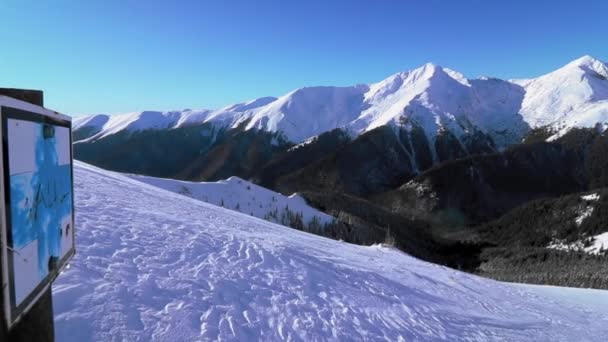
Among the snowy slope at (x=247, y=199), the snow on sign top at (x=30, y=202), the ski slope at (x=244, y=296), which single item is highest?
the snow on sign top at (x=30, y=202)

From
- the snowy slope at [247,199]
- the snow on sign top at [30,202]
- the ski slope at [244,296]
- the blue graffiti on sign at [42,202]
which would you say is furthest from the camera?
the snowy slope at [247,199]

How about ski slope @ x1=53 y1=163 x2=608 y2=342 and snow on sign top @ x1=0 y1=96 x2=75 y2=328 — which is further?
ski slope @ x1=53 y1=163 x2=608 y2=342

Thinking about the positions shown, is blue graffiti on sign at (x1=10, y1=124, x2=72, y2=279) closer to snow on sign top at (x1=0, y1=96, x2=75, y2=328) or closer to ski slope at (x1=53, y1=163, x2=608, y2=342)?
snow on sign top at (x1=0, y1=96, x2=75, y2=328)

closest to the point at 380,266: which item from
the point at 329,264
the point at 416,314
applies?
the point at 329,264

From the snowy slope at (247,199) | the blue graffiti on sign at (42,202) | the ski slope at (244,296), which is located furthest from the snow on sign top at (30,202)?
the snowy slope at (247,199)

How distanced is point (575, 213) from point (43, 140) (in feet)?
533

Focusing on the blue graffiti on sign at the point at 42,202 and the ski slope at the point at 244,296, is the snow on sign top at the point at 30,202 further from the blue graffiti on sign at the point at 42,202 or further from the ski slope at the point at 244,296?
the ski slope at the point at 244,296

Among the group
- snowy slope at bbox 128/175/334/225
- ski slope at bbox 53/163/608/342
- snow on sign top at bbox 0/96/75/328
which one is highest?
snow on sign top at bbox 0/96/75/328

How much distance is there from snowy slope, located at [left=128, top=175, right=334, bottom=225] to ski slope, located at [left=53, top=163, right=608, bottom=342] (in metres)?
54.3

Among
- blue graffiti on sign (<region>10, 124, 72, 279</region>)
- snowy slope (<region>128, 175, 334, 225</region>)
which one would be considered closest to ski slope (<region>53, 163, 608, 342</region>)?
blue graffiti on sign (<region>10, 124, 72, 279</region>)

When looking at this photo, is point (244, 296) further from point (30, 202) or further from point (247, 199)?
point (247, 199)

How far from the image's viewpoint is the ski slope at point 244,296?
5703 millimetres

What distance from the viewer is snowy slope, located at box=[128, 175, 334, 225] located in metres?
67.8

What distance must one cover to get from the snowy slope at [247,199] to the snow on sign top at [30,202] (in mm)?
61752
